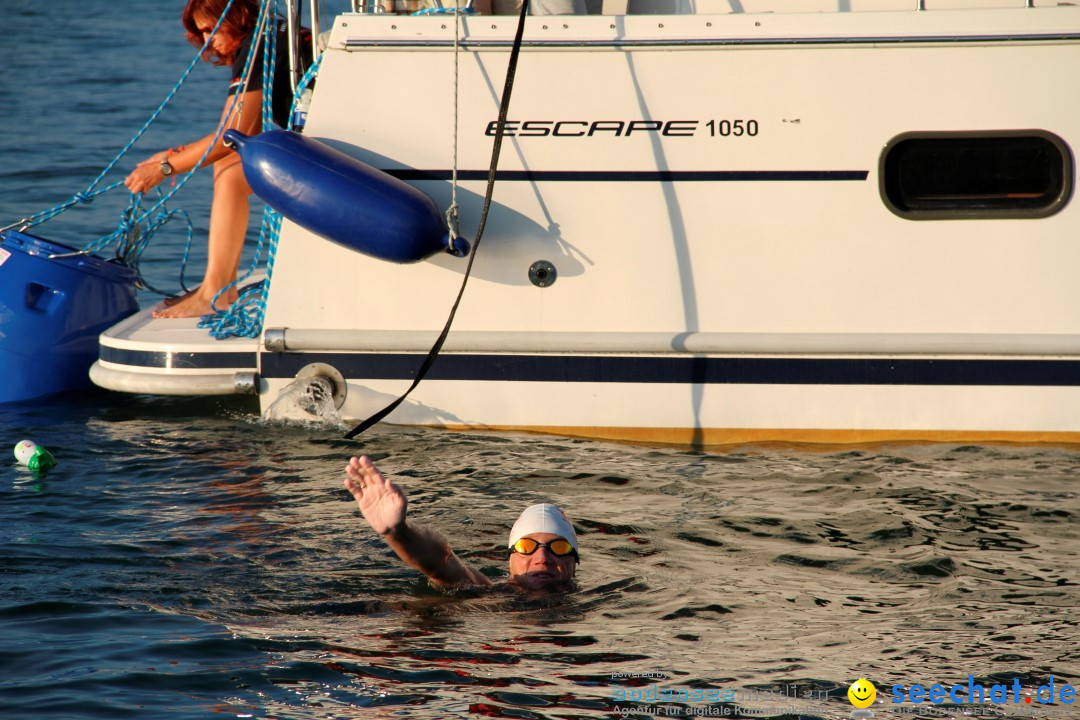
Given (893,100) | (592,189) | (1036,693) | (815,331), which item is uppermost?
(893,100)

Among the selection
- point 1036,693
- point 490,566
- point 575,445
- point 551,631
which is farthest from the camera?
point 575,445

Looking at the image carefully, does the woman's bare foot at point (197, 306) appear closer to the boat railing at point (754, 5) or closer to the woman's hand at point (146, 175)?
the woman's hand at point (146, 175)

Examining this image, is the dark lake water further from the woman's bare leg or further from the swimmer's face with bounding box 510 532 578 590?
the woman's bare leg

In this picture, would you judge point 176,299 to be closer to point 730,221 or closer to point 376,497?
point 730,221

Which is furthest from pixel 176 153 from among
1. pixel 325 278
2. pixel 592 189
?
pixel 592 189

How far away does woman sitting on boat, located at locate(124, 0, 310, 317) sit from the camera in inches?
265

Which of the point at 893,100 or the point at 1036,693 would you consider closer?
the point at 1036,693

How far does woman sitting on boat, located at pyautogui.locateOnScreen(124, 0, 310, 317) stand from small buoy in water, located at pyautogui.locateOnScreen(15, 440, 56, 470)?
1126 millimetres

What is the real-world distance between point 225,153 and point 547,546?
303cm

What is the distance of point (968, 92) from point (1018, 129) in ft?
0.89

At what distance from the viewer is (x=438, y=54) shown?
5.88 metres

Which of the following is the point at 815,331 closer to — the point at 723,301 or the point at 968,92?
the point at 723,301

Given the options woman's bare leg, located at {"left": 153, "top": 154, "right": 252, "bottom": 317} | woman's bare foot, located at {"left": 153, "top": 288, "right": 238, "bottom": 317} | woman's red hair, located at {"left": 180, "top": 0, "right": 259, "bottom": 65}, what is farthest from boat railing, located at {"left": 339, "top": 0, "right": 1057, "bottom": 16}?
woman's bare foot, located at {"left": 153, "top": 288, "right": 238, "bottom": 317}

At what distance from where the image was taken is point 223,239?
22.7 ft
